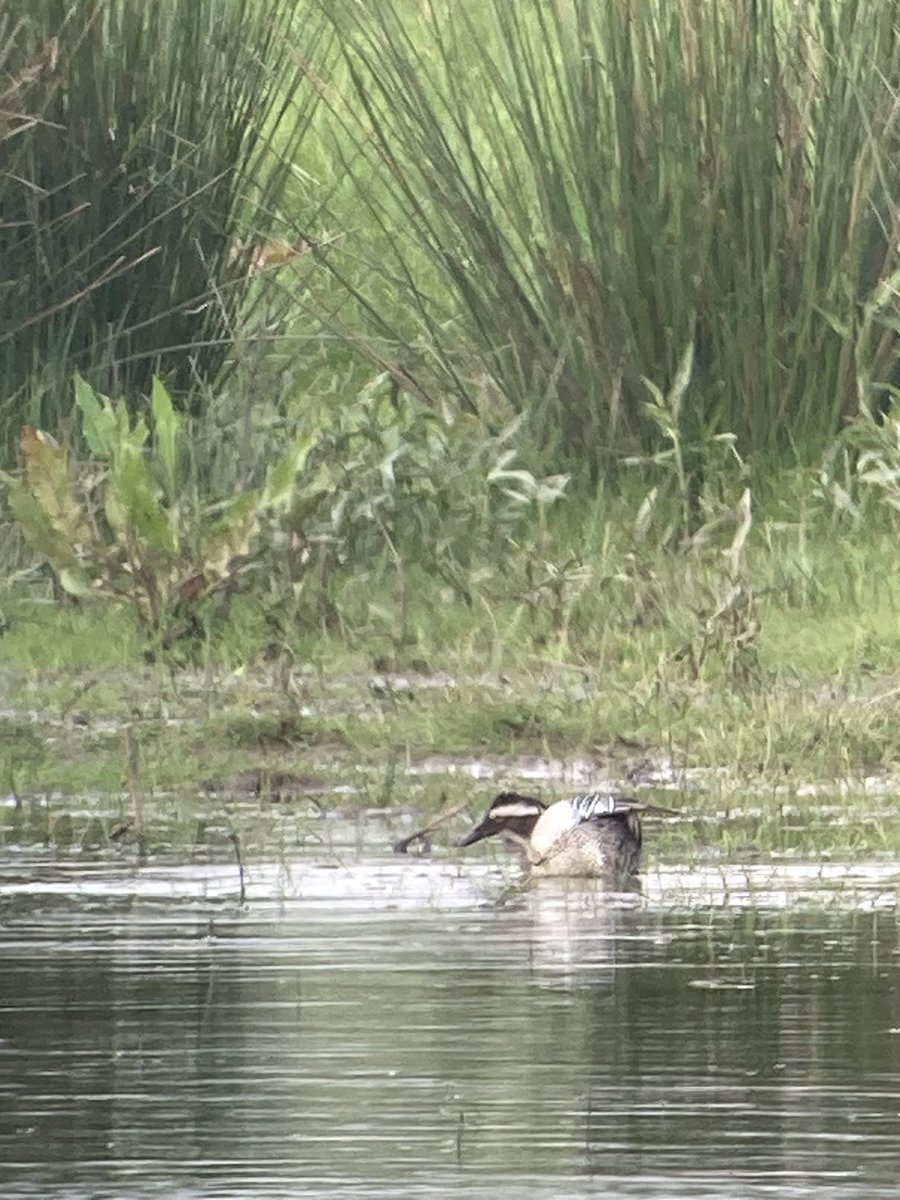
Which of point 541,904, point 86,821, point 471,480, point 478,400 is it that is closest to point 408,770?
point 86,821

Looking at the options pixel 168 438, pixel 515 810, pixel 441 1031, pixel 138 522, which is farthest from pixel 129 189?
pixel 441 1031

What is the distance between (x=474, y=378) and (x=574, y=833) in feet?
14.3

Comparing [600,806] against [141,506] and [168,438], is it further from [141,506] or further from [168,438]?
[168,438]

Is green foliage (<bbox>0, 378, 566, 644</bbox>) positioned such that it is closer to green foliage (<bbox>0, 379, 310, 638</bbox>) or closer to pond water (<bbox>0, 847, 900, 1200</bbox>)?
green foliage (<bbox>0, 379, 310, 638</bbox>)

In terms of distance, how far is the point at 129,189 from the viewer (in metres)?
10.3

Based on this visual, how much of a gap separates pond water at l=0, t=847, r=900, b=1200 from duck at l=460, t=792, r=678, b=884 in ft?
0.18

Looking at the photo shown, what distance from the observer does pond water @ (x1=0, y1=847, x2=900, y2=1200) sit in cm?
389

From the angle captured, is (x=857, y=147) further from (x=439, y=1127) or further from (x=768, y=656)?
(x=439, y=1127)

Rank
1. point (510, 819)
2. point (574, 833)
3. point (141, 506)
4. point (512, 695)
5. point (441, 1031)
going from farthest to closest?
point (141, 506)
point (512, 695)
point (510, 819)
point (574, 833)
point (441, 1031)

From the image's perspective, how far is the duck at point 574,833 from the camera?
19.7 ft

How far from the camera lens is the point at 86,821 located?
6691 mm

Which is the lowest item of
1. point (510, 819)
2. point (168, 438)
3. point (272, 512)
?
point (272, 512)

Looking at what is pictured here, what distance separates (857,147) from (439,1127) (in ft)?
20.7

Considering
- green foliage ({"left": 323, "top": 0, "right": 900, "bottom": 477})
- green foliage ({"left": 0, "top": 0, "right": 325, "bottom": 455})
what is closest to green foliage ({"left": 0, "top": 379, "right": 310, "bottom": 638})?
green foliage ({"left": 0, "top": 0, "right": 325, "bottom": 455})
